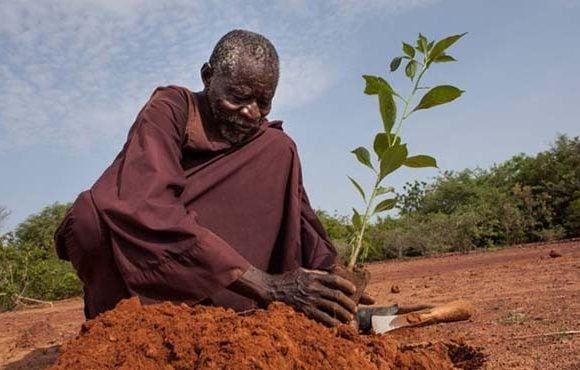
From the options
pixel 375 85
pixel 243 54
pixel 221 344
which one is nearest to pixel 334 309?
pixel 221 344

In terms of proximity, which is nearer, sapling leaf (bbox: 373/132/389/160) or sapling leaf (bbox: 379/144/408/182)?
sapling leaf (bbox: 379/144/408/182)

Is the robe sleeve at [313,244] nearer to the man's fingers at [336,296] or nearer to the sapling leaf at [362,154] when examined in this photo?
the sapling leaf at [362,154]

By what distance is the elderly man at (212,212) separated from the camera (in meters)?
1.89

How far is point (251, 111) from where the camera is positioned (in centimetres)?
246

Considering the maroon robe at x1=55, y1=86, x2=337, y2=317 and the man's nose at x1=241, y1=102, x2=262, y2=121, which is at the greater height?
the man's nose at x1=241, y1=102, x2=262, y2=121

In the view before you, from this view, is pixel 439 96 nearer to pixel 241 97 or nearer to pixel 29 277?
pixel 241 97

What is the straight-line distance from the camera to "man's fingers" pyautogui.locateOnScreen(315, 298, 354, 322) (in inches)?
72.1

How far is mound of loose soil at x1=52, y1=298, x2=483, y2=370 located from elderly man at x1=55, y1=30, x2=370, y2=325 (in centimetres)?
18

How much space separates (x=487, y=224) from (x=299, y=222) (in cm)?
1521

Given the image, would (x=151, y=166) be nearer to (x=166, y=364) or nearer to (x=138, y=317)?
(x=138, y=317)

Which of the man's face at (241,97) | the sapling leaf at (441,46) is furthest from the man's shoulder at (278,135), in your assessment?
the sapling leaf at (441,46)

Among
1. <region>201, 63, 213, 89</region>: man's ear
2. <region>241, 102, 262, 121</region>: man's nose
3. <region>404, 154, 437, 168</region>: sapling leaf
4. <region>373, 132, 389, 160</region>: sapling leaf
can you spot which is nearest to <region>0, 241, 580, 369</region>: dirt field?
<region>404, 154, 437, 168</region>: sapling leaf

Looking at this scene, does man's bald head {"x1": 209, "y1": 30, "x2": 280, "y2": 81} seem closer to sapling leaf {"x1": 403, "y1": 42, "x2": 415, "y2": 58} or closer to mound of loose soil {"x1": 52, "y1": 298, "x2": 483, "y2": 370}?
sapling leaf {"x1": 403, "y1": 42, "x2": 415, "y2": 58}

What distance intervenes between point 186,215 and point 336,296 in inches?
22.0
